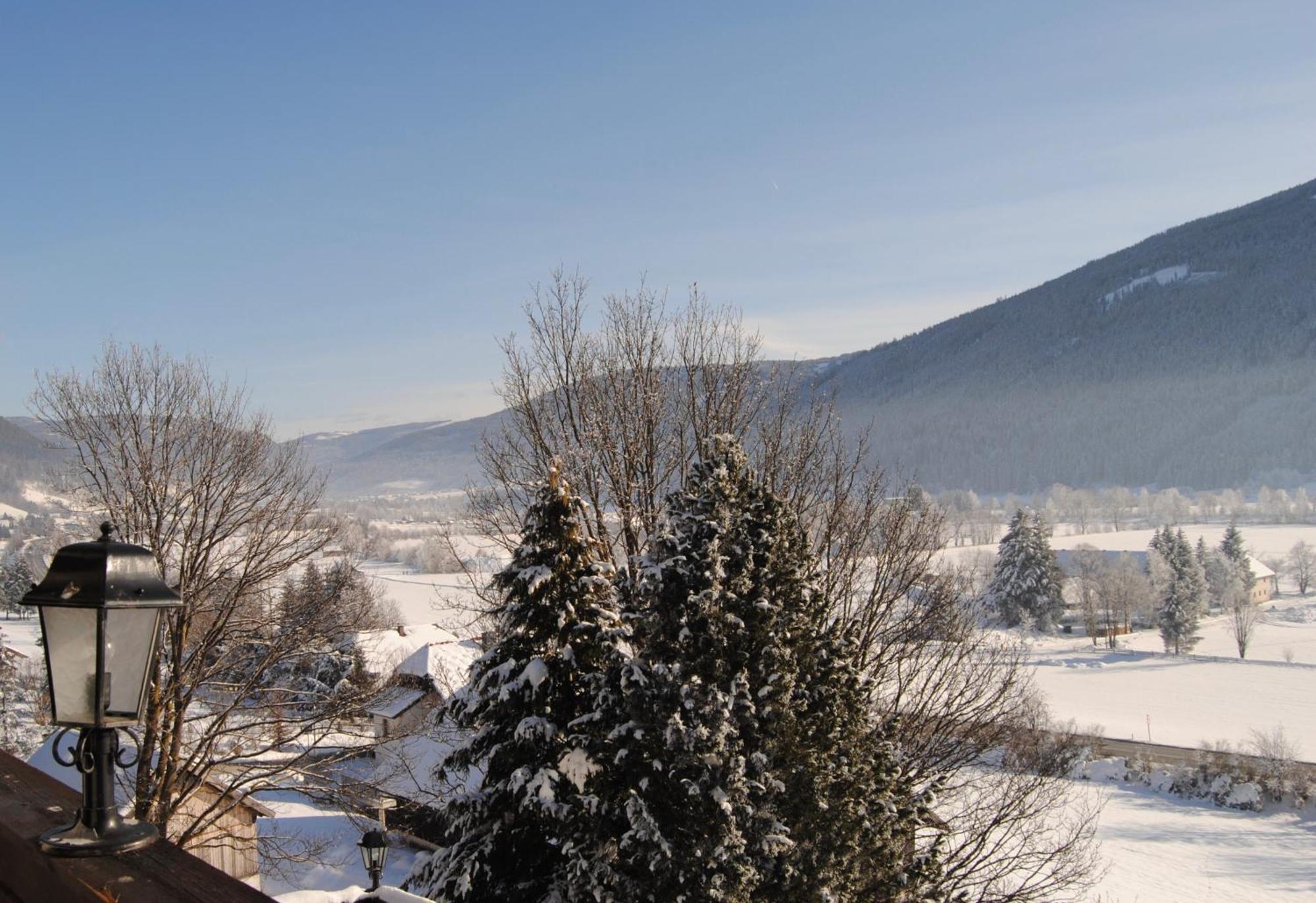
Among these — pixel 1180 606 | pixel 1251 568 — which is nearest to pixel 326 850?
pixel 1180 606

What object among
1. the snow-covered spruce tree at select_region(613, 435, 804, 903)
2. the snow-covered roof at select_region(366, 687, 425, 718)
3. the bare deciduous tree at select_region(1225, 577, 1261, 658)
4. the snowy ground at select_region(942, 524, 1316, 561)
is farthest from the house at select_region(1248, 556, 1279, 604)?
the snow-covered spruce tree at select_region(613, 435, 804, 903)

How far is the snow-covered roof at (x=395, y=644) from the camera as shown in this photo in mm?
24594

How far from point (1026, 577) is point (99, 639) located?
60.5 metres

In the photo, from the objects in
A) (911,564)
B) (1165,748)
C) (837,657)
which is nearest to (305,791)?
(837,657)

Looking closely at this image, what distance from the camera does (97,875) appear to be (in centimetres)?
158

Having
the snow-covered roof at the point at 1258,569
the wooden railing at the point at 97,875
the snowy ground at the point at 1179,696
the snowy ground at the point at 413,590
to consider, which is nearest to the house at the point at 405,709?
the snowy ground at the point at 413,590

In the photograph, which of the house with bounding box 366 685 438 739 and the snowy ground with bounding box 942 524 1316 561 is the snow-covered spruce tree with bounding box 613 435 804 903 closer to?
the house with bounding box 366 685 438 739

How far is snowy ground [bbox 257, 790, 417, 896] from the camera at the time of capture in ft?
53.0

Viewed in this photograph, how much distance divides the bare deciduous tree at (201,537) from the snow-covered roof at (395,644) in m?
11.2

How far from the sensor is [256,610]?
39.9 feet

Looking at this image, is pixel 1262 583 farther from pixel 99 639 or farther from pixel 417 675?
pixel 99 639

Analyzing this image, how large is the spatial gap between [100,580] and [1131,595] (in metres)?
70.7

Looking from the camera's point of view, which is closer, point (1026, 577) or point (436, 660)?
point (436, 660)

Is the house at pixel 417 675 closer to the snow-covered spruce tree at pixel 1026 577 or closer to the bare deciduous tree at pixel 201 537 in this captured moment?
the bare deciduous tree at pixel 201 537
